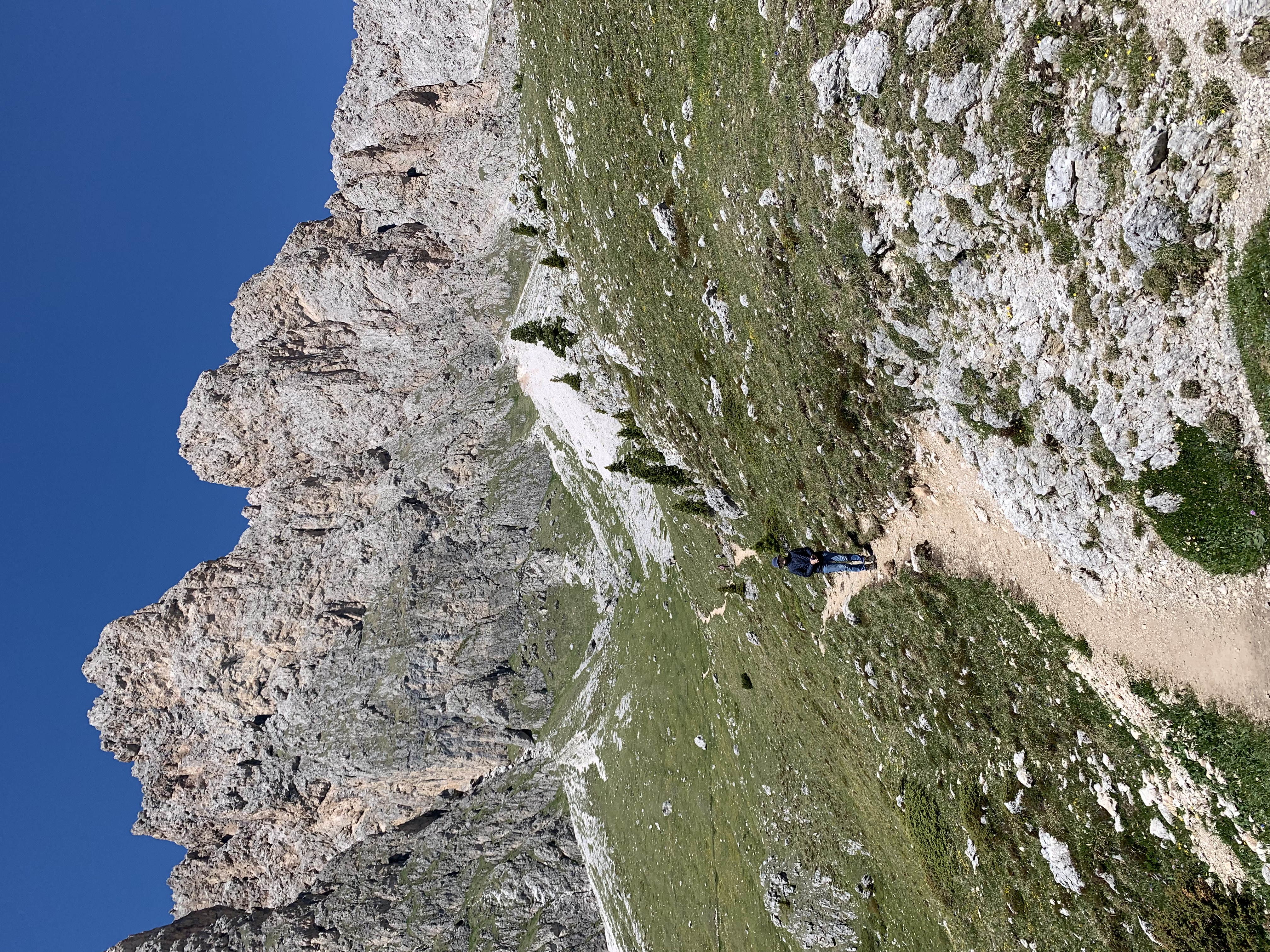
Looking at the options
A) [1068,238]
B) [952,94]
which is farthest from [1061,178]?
[952,94]

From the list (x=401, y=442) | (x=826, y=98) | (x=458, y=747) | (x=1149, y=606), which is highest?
(x=401, y=442)

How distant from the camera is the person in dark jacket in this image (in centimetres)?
2688

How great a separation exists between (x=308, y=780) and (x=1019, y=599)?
68.9m

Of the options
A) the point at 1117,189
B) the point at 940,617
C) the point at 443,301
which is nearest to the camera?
the point at 1117,189

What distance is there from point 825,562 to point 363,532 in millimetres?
57805

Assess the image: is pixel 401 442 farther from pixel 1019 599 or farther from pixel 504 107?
pixel 1019 599

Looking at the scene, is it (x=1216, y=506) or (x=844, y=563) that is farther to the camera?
(x=844, y=563)

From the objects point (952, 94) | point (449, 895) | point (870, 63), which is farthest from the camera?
point (449, 895)

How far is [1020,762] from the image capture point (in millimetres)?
21062

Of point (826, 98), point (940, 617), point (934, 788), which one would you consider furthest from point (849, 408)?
point (934, 788)

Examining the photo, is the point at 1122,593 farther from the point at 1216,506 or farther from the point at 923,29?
the point at 923,29

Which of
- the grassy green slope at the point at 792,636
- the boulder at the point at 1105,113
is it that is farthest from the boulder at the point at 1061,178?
the grassy green slope at the point at 792,636

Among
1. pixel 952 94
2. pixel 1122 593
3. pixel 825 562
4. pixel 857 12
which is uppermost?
pixel 857 12

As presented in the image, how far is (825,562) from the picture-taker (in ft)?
90.3
